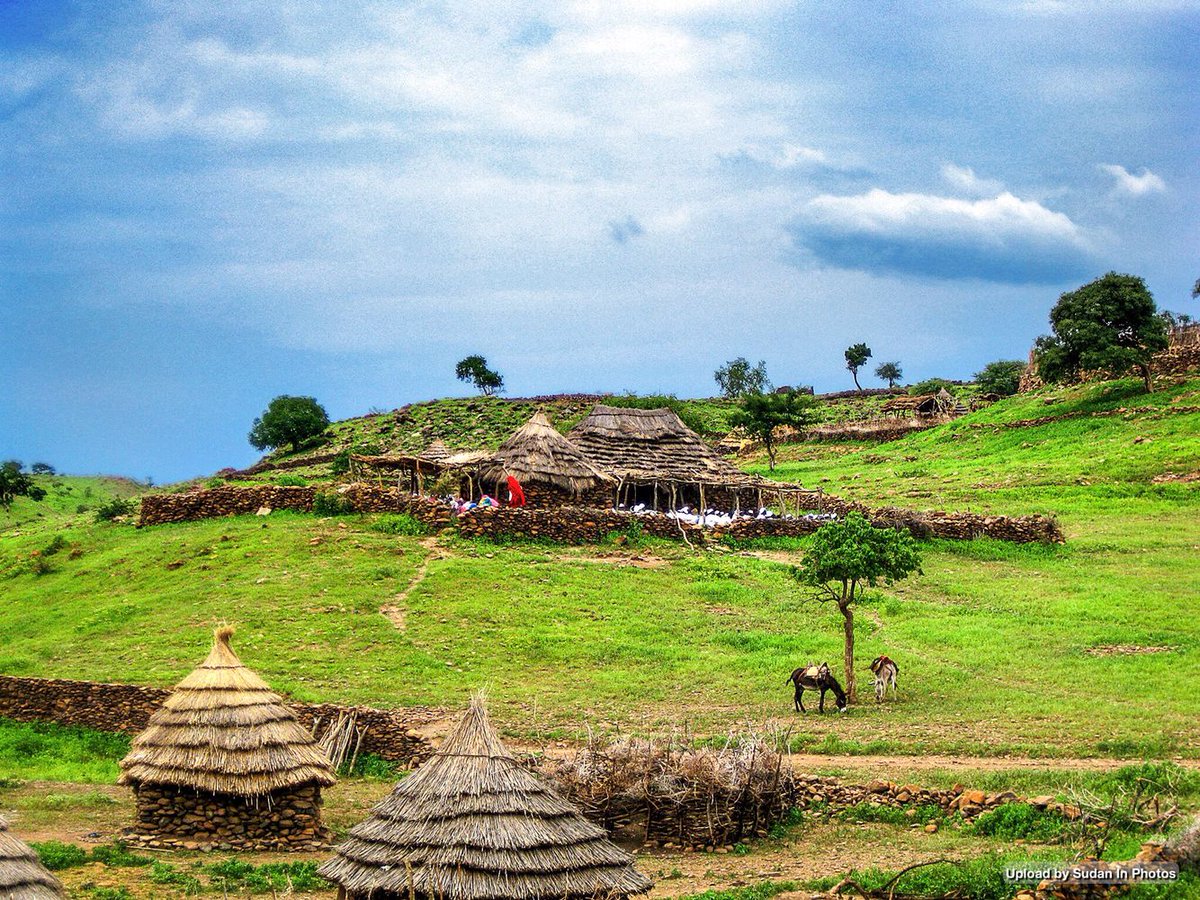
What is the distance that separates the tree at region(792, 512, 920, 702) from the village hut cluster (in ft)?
46.0

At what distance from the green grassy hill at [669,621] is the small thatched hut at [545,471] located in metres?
3.65

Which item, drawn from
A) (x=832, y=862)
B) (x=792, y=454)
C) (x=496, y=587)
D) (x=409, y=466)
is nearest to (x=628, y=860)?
(x=832, y=862)

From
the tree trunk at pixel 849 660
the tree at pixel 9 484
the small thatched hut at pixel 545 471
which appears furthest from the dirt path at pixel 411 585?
the tree at pixel 9 484

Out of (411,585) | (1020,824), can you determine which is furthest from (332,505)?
(1020,824)

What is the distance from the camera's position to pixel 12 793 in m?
22.2

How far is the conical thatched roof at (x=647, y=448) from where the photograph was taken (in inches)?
1777

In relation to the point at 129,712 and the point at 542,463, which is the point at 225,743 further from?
the point at 542,463

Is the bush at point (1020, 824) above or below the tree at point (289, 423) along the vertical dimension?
below

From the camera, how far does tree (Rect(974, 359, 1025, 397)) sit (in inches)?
3115

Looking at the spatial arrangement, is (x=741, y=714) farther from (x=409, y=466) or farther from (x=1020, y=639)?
(x=409, y=466)

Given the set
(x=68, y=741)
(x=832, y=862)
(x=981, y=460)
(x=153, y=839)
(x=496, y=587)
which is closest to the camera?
(x=832, y=862)

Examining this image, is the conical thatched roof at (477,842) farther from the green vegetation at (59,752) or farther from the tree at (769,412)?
the tree at (769,412)

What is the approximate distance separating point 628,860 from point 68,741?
15.6 meters

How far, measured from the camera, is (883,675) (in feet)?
81.4
